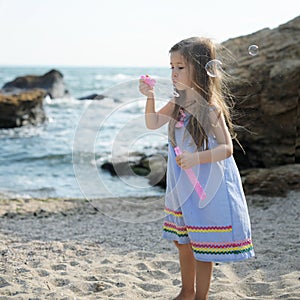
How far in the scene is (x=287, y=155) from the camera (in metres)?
6.98

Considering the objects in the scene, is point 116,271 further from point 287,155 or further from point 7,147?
point 7,147

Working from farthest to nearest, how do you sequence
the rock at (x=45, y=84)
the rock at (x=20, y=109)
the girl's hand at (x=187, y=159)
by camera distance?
1. the rock at (x=45, y=84)
2. the rock at (x=20, y=109)
3. the girl's hand at (x=187, y=159)

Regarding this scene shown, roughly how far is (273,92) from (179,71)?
451cm

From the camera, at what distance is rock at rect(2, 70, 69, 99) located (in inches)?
1142

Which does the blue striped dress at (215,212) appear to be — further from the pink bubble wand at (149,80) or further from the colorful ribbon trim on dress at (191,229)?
the pink bubble wand at (149,80)

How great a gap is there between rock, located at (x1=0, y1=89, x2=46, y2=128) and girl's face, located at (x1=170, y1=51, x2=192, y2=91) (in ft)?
51.7

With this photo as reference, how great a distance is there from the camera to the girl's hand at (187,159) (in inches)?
97.2

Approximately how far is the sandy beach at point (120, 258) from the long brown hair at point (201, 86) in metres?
1.12

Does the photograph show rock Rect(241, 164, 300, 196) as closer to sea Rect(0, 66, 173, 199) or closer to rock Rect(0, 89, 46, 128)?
sea Rect(0, 66, 173, 199)

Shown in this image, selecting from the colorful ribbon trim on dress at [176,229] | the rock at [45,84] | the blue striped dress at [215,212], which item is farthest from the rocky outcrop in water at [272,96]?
the rock at [45,84]

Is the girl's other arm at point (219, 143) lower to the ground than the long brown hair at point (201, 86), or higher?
lower

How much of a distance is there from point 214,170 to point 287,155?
4678 millimetres

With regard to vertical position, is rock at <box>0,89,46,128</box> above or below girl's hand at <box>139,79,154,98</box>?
below

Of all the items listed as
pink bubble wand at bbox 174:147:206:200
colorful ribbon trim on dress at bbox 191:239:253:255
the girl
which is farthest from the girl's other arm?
colorful ribbon trim on dress at bbox 191:239:253:255
